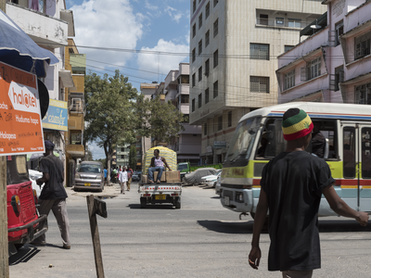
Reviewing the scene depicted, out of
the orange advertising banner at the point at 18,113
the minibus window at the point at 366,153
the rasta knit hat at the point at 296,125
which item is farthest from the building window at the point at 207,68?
the rasta knit hat at the point at 296,125

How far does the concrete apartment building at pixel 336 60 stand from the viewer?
95.1 feet

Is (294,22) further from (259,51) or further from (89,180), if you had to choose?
(89,180)

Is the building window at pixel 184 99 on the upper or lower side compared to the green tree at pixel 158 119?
upper

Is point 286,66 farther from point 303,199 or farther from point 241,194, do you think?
point 303,199

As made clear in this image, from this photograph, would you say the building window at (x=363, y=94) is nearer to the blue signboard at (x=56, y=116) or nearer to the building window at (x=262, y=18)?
the blue signboard at (x=56, y=116)

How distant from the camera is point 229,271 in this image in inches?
269

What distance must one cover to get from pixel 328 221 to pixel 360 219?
10.7 m

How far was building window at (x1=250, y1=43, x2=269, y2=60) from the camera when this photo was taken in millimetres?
46219

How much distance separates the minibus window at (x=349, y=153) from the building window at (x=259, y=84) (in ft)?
114

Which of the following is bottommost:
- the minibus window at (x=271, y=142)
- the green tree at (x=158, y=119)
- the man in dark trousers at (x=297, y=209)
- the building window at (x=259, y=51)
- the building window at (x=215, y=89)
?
the man in dark trousers at (x=297, y=209)

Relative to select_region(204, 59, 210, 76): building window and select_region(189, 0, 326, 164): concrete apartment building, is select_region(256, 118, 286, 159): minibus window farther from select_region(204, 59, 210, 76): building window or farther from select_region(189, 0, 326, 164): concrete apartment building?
select_region(204, 59, 210, 76): building window

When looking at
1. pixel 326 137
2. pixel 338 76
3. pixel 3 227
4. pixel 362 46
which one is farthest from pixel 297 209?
pixel 338 76

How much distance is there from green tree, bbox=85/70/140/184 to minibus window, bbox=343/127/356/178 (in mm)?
35198

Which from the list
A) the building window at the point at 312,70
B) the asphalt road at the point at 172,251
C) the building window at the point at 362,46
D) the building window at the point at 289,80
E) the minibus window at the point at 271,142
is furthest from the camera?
the building window at the point at 289,80
